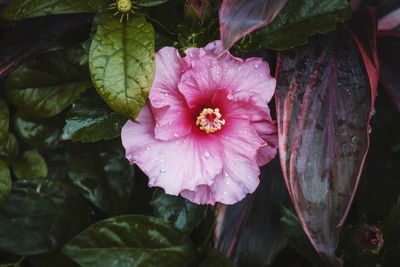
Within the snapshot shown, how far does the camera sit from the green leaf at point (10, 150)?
112 cm

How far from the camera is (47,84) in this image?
1.08 metres

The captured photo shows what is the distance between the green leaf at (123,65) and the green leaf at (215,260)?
373 millimetres

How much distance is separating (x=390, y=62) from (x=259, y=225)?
398 mm

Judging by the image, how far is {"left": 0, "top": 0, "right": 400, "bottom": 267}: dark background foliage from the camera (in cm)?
92

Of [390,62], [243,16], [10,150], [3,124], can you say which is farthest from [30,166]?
[390,62]

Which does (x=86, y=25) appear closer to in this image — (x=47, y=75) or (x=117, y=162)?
(x=47, y=75)

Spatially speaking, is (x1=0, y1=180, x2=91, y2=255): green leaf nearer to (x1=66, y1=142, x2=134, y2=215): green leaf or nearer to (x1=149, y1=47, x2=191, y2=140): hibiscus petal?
(x1=66, y1=142, x2=134, y2=215): green leaf

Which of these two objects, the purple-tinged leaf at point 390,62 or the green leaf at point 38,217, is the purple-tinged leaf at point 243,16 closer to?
the purple-tinged leaf at point 390,62

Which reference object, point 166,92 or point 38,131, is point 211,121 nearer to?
point 166,92

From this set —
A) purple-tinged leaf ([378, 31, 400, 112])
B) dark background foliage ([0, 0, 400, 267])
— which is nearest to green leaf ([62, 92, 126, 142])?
dark background foliage ([0, 0, 400, 267])

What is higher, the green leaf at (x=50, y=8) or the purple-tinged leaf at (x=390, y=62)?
the green leaf at (x=50, y=8)

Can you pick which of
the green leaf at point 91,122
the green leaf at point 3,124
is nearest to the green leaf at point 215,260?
the green leaf at point 91,122

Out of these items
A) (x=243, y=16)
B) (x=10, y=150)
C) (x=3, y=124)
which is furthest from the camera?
(x=10, y=150)

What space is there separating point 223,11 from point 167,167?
0.79 feet
